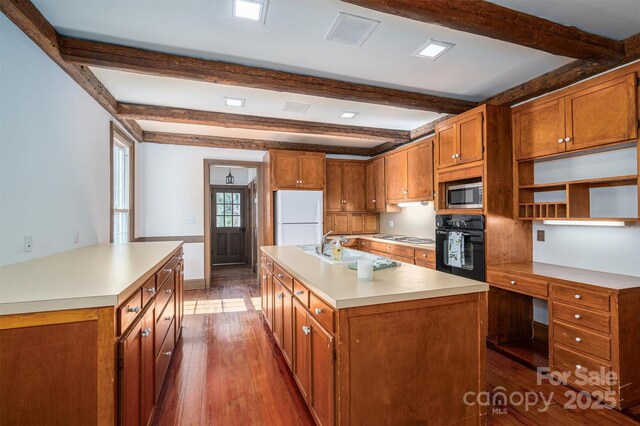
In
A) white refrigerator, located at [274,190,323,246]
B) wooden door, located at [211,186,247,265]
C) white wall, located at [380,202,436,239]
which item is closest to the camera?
white wall, located at [380,202,436,239]

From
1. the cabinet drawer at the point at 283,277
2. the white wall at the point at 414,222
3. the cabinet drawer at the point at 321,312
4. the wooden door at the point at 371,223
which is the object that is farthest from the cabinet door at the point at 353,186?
the cabinet drawer at the point at 321,312

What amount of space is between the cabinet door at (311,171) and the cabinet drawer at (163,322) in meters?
3.20

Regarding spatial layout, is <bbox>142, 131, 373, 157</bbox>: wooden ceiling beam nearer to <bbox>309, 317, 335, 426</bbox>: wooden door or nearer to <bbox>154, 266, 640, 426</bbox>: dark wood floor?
<bbox>154, 266, 640, 426</bbox>: dark wood floor

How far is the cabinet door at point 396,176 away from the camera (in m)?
4.97

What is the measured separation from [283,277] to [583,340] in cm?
229

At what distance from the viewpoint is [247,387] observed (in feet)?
7.73

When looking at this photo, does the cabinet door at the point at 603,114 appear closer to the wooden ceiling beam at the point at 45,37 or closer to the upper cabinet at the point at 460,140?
the upper cabinet at the point at 460,140

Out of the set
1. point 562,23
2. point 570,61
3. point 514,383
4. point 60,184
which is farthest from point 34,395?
point 570,61

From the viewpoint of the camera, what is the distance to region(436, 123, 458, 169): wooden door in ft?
11.7

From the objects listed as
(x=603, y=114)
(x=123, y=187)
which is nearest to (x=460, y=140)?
(x=603, y=114)

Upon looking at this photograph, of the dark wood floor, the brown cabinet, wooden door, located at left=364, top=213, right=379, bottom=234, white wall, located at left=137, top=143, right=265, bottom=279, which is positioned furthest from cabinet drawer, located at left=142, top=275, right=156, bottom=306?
wooden door, located at left=364, top=213, right=379, bottom=234

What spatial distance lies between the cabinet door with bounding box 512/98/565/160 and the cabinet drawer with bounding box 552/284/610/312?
1209 mm

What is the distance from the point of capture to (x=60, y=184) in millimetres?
2475

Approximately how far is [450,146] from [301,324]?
2.77m
